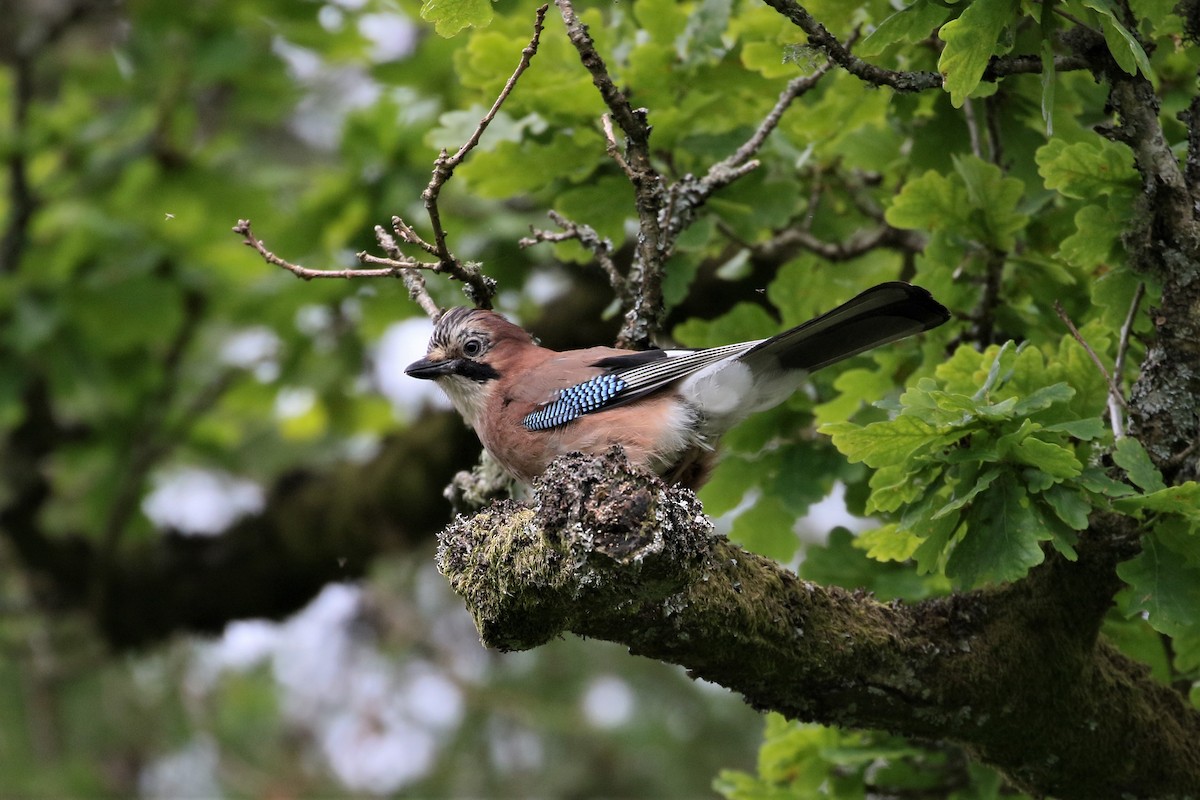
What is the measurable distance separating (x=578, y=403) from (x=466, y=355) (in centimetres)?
90

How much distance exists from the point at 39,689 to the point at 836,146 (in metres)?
9.17

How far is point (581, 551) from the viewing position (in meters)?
3.49

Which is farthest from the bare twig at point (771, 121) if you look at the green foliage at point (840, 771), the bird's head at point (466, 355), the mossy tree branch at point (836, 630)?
the green foliage at point (840, 771)

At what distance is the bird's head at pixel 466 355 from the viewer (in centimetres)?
593

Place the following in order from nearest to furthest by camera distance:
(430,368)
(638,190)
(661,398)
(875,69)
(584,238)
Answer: (875,69) < (638,190) < (584,238) < (661,398) < (430,368)

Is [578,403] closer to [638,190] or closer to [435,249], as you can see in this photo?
[638,190]

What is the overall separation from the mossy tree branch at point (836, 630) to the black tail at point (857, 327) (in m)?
0.97

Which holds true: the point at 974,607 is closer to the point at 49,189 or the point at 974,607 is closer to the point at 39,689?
the point at 49,189

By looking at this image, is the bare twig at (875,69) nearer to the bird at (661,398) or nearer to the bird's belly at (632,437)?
the bird at (661,398)

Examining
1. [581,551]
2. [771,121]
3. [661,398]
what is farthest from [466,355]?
[581,551]

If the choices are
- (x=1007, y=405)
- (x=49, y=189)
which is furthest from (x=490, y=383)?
(x=49, y=189)

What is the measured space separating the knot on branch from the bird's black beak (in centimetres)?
218

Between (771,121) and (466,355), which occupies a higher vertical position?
(771,121)

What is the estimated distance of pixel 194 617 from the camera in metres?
10.5
